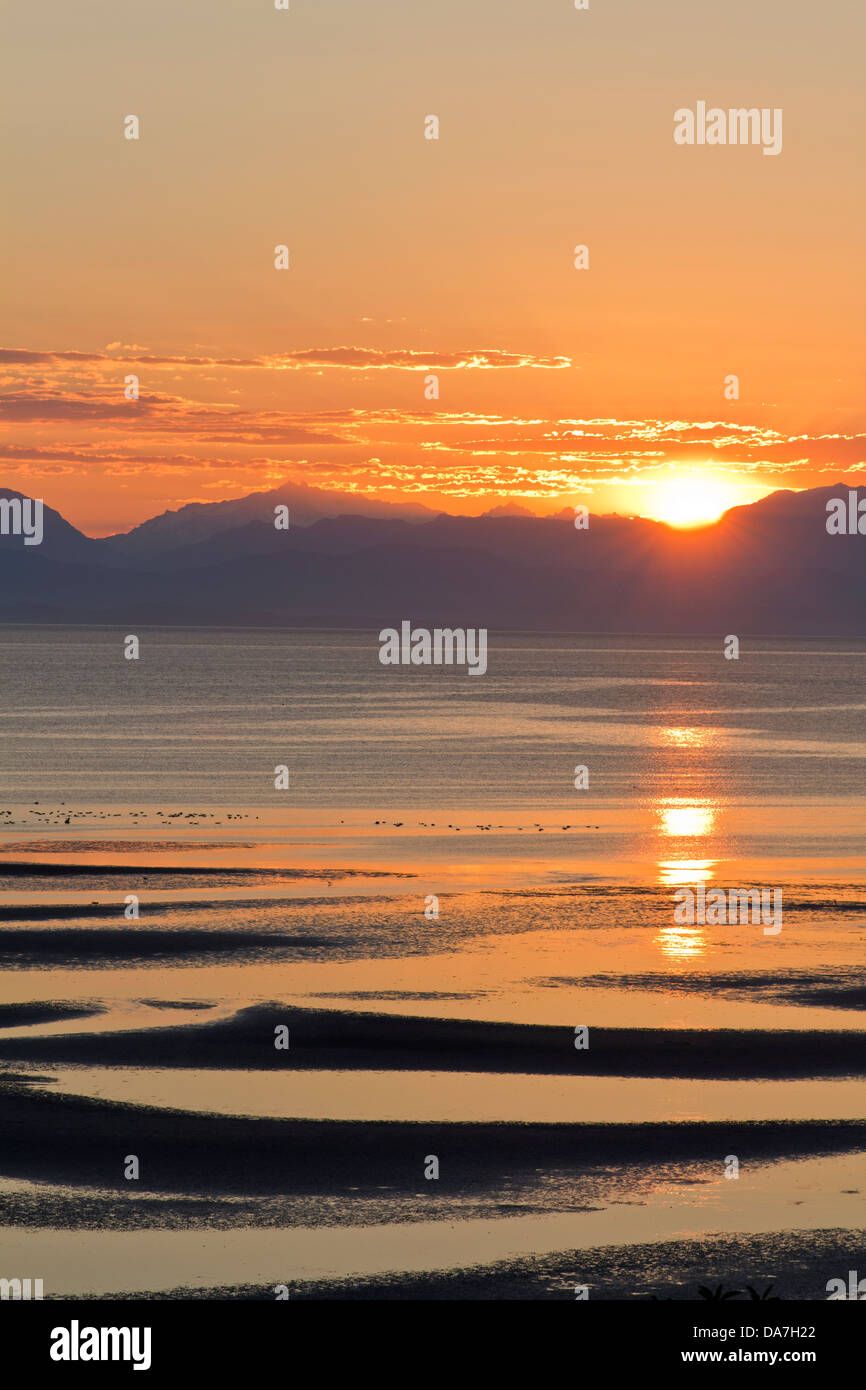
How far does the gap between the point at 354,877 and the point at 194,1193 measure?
21565 millimetres

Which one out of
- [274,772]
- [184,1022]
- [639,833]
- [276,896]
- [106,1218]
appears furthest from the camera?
[274,772]

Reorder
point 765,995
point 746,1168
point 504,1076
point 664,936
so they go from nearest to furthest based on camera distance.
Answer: point 746,1168 < point 504,1076 < point 765,995 < point 664,936

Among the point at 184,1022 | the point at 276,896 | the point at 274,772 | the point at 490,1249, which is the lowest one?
the point at 490,1249

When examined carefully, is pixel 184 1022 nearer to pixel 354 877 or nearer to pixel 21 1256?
pixel 21 1256

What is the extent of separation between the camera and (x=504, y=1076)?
2202 centimetres

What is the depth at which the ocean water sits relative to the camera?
54.7 feet

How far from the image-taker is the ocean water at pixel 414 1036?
16688mm

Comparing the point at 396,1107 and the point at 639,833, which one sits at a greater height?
the point at 639,833

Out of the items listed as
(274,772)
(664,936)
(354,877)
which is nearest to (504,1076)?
(664,936)

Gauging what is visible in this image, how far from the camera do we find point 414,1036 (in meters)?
23.9

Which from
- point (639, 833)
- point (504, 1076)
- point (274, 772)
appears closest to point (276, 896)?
point (504, 1076)

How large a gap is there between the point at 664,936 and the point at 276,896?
9063 millimetres

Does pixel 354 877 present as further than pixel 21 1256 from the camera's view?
Yes

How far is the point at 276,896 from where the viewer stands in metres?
35.9
